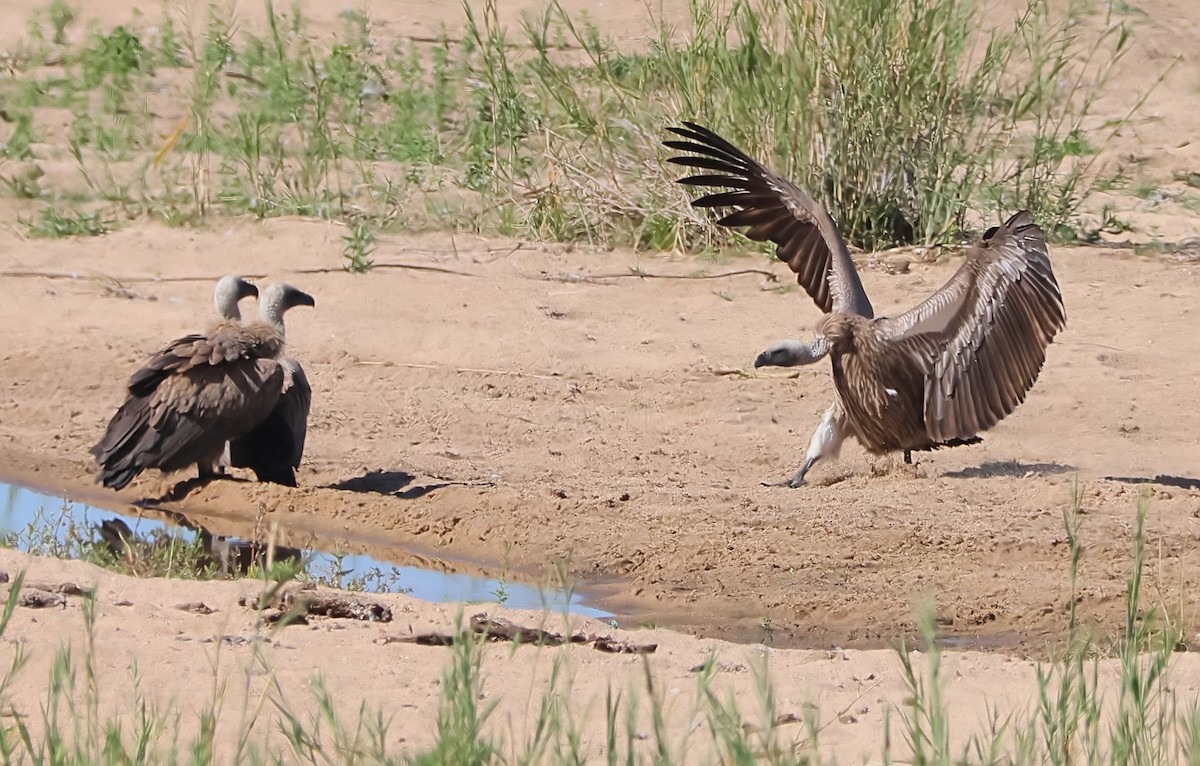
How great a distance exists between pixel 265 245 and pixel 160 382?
3533mm

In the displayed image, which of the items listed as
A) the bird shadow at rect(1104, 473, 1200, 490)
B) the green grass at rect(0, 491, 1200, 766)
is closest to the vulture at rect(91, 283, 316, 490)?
the green grass at rect(0, 491, 1200, 766)

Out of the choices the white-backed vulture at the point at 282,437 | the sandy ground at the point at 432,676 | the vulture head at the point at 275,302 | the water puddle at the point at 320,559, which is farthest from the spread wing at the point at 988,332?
the vulture head at the point at 275,302

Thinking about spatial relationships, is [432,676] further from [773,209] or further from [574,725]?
[773,209]

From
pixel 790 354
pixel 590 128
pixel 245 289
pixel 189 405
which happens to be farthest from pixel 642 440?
pixel 590 128

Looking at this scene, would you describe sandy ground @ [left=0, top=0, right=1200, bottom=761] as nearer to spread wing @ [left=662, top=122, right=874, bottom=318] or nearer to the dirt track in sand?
the dirt track in sand

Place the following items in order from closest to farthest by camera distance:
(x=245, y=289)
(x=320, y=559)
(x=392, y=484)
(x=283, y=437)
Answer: (x=320, y=559) < (x=283, y=437) < (x=392, y=484) < (x=245, y=289)

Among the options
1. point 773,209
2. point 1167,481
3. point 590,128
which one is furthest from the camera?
point 590,128

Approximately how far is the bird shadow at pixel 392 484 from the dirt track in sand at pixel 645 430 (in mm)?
25

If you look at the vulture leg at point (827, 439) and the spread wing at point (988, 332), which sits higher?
the spread wing at point (988, 332)

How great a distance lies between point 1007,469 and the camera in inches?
306

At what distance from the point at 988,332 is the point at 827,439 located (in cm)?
77

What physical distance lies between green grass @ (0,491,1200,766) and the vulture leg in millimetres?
2751

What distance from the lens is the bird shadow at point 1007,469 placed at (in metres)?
7.66

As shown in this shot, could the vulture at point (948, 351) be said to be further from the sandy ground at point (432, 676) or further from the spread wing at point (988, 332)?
the sandy ground at point (432, 676)
